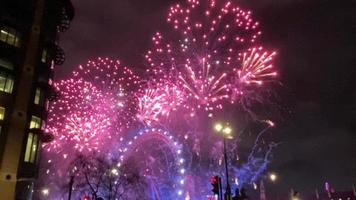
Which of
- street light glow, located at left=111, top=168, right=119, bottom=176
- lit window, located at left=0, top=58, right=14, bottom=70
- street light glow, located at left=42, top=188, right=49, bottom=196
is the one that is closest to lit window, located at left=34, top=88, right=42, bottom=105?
lit window, located at left=0, top=58, right=14, bottom=70

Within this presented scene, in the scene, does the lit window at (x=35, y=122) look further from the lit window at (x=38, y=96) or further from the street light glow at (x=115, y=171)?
the street light glow at (x=115, y=171)

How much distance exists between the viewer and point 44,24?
129 ft

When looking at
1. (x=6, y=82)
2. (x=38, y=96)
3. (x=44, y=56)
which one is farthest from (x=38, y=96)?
(x=44, y=56)

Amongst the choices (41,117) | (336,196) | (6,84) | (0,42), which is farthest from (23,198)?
(336,196)

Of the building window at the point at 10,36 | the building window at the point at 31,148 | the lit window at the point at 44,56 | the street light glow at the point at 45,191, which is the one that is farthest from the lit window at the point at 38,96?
the street light glow at the point at 45,191

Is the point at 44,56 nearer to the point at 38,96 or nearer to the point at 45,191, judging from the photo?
the point at 38,96

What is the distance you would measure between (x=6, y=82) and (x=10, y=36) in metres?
4.98

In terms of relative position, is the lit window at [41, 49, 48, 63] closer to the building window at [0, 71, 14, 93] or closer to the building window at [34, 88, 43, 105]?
the building window at [34, 88, 43, 105]

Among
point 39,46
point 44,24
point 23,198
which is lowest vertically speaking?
point 23,198

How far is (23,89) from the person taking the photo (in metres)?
33.0

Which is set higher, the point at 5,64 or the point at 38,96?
the point at 5,64

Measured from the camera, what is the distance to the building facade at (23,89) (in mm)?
31125

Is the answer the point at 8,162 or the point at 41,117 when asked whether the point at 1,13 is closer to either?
the point at 41,117

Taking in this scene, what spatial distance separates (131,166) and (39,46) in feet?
69.5
